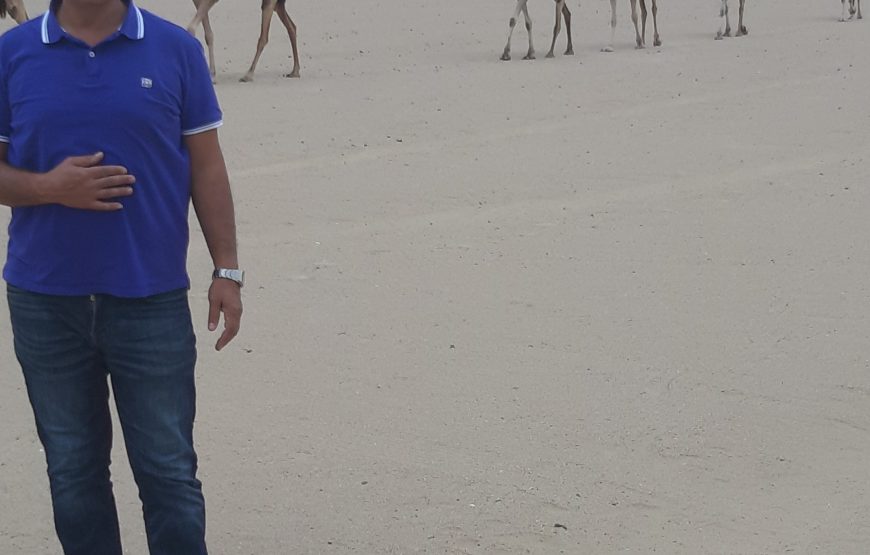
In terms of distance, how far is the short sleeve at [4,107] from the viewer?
10.7ft

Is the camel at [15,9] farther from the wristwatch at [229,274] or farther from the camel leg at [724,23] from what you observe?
the wristwatch at [229,274]

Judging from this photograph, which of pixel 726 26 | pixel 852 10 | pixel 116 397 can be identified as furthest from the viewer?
pixel 852 10

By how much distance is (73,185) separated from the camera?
126 inches

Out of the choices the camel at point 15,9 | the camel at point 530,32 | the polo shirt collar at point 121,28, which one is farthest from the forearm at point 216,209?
the camel at point 530,32

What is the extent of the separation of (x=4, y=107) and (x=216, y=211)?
567 mm

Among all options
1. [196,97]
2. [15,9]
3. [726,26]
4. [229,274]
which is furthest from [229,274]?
[726,26]

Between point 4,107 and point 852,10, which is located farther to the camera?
point 852,10

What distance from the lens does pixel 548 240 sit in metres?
8.66

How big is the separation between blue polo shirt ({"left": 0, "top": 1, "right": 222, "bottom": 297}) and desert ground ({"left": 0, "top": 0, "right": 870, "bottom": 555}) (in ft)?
4.87

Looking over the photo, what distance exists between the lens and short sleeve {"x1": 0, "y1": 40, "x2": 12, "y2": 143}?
10.7 ft

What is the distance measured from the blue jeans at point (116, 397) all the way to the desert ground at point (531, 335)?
3.33 ft

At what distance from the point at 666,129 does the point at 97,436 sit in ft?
31.3

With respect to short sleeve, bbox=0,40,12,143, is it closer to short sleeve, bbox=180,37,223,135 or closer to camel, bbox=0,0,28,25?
short sleeve, bbox=180,37,223,135

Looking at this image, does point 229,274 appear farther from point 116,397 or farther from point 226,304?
point 116,397
